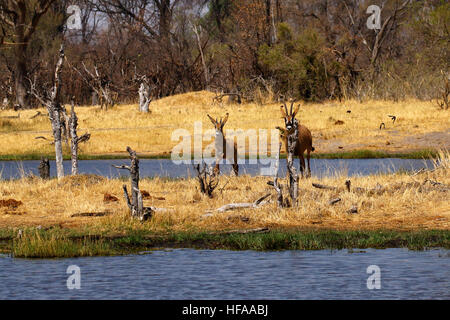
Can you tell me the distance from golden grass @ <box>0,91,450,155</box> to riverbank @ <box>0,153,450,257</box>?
13.4 metres

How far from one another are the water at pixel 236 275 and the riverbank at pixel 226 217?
1.56ft

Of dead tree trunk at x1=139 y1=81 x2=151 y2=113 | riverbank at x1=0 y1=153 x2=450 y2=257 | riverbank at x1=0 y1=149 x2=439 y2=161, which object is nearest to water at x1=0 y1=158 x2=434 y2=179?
riverbank at x1=0 y1=149 x2=439 y2=161

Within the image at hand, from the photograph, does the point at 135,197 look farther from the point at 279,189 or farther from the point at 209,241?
the point at 279,189

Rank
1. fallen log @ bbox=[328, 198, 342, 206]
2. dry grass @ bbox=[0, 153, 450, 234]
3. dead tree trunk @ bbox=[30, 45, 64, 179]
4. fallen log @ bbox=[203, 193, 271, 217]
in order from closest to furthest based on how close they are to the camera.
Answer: dry grass @ bbox=[0, 153, 450, 234]
fallen log @ bbox=[203, 193, 271, 217]
fallen log @ bbox=[328, 198, 342, 206]
dead tree trunk @ bbox=[30, 45, 64, 179]

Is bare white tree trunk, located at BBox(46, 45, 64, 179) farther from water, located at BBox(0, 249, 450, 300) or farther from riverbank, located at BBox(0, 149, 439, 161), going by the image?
riverbank, located at BBox(0, 149, 439, 161)

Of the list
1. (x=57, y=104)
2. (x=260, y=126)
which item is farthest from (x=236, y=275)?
(x=260, y=126)

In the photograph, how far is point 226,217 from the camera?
15.3 meters

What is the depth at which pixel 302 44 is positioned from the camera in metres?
44.7

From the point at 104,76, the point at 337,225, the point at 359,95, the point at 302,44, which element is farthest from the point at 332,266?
the point at 104,76

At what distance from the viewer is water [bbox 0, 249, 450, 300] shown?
10.7m

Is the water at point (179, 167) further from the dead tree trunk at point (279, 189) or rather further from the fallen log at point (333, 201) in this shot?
the dead tree trunk at point (279, 189)

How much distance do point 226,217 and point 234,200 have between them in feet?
5.01

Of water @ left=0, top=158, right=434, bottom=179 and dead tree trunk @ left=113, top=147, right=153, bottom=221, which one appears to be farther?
water @ left=0, top=158, right=434, bottom=179

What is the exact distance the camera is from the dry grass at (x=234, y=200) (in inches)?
592
